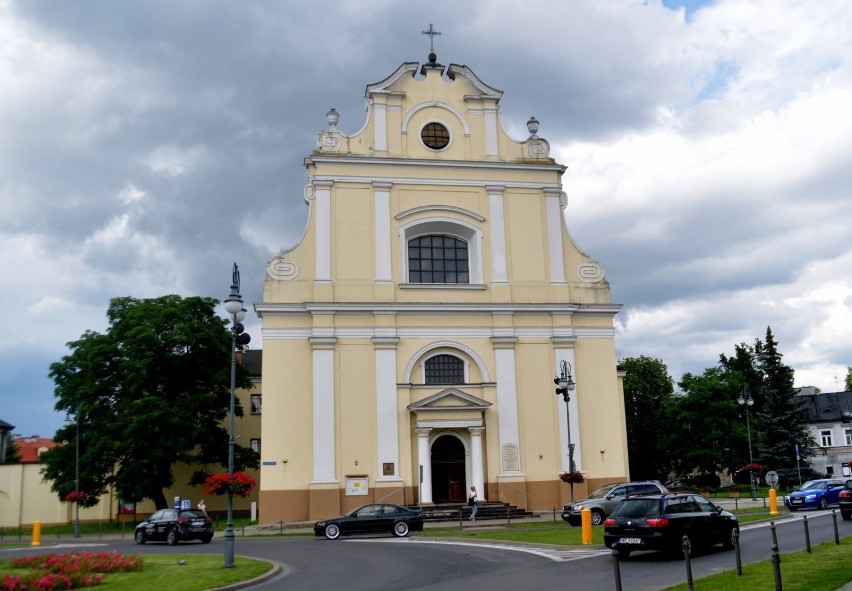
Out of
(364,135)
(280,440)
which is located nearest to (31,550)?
(280,440)

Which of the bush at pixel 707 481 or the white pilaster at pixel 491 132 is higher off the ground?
the white pilaster at pixel 491 132

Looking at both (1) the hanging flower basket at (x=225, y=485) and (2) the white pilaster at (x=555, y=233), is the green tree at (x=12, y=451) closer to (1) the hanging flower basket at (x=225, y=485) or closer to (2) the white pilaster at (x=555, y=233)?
(2) the white pilaster at (x=555, y=233)

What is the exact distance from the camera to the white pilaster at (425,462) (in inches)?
1370

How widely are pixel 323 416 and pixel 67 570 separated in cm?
1874

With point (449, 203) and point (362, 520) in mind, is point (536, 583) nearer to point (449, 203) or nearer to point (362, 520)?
point (362, 520)

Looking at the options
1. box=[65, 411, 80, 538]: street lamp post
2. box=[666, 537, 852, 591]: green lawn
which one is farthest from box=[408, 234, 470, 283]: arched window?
box=[666, 537, 852, 591]: green lawn

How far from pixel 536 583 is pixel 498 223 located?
25.5 metres

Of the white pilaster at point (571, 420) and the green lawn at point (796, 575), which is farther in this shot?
the white pilaster at point (571, 420)

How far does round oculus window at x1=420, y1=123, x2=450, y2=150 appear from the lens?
3938 centimetres

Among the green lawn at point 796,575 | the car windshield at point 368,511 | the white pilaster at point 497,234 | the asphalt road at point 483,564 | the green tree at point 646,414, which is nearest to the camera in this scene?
the green lawn at point 796,575

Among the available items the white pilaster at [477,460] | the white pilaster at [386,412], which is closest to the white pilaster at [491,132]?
the white pilaster at [386,412]

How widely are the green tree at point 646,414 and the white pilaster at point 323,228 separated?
123ft

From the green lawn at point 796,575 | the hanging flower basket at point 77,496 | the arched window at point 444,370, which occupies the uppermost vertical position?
the arched window at point 444,370

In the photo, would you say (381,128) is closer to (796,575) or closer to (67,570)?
(67,570)
